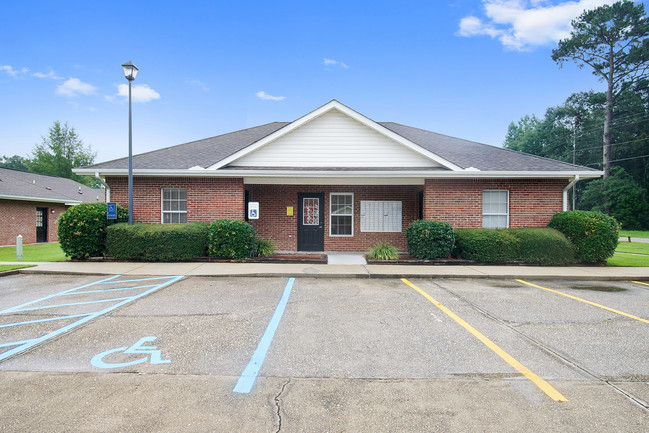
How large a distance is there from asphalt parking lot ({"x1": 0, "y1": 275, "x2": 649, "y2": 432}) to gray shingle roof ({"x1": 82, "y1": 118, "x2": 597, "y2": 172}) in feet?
20.7

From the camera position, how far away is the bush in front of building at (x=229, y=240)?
10578 millimetres

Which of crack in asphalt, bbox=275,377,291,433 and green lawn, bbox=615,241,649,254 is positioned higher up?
green lawn, bbox=615,241,649,254

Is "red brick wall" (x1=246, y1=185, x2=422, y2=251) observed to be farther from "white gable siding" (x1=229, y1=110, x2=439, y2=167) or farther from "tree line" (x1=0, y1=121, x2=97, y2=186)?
"tree line" (x1=0, y1=121, x2=97, y2=186)

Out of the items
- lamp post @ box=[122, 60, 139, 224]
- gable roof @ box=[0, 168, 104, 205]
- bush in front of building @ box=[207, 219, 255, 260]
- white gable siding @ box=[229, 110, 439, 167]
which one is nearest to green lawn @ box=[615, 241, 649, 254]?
white gable siding @ box=[229, 110, 439, 167]

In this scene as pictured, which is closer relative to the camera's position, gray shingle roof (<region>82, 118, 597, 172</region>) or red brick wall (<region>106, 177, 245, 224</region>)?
red brick wall (<region>106, 177, 245, 224</region>)

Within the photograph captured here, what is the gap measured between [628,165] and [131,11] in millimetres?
54186

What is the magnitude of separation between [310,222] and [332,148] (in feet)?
10.4

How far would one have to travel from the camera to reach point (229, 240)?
10.6 m

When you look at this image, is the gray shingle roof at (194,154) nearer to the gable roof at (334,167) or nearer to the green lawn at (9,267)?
the gable roof at (334,167)

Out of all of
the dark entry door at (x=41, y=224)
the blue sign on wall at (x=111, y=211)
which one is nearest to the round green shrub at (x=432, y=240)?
the blue sign on wall at (x=111, y=211)

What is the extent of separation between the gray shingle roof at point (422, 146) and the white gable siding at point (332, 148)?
0.70 meters

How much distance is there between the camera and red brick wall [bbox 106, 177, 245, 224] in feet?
38.9

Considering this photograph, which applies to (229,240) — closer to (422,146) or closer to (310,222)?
(310,222)

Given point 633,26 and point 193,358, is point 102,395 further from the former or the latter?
point 633,26
